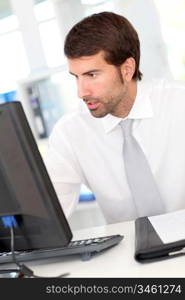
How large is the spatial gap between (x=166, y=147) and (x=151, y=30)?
5.35 ft

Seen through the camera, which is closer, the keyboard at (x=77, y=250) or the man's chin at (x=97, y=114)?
the keyboard at (x=77, y=250)

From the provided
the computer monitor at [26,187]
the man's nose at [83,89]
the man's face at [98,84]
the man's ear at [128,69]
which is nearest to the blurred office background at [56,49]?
the man's ear at [128,69]

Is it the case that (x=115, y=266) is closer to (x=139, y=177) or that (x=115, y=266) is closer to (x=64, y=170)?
(x=139, y=177)

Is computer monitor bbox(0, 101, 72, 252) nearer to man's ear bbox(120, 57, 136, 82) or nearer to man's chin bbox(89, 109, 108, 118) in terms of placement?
man's chin bbox(89, 109, 108, 118)

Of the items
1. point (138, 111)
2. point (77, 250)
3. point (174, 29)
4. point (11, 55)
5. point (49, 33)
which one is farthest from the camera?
point (11, 55)

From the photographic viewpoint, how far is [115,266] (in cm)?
123

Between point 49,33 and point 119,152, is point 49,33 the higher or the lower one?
the higher one

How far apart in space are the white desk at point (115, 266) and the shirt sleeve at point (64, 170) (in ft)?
1.72

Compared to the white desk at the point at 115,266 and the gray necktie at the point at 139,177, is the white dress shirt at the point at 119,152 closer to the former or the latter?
the gray necktie at the point at 139,177

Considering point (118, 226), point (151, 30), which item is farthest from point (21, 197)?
point (151, 30)

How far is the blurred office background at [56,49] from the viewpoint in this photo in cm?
343

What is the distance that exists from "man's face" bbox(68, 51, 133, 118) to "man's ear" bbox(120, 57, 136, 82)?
0.05 m

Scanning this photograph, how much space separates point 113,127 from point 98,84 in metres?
0.18

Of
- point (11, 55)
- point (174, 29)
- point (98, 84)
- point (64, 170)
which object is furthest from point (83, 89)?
point (11, 55)
